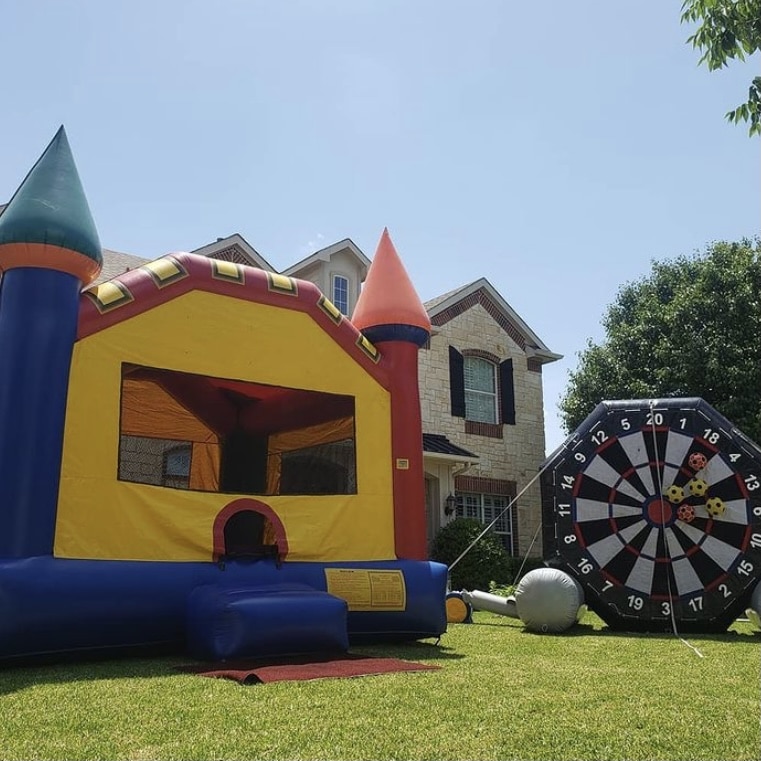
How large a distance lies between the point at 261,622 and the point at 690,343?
14644 millimetres

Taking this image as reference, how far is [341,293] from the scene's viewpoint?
16.6 meters

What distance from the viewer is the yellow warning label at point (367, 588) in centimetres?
725

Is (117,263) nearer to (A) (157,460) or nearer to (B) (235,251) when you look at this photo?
(B) (235,251)

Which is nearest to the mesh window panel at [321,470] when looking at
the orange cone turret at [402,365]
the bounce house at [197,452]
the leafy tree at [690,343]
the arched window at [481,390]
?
the bounce house at [197,452]

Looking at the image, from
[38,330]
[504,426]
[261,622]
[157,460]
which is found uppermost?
[504,426]

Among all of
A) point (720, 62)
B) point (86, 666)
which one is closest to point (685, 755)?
point (720, 62)

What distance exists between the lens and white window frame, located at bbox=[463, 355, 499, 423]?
56.6 feet

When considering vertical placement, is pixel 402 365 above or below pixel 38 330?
above

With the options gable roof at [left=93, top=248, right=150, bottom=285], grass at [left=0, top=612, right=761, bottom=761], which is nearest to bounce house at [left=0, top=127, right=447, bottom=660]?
grass at [left=0, top=612, right=761, bottom=761]

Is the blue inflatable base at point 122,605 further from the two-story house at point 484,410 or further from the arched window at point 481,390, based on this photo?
the arched window at point 481,390


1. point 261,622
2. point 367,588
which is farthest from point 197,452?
point 261,622

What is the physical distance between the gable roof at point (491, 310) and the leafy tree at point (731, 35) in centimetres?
1208

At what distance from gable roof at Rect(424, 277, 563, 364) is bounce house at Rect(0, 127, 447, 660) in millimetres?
8235

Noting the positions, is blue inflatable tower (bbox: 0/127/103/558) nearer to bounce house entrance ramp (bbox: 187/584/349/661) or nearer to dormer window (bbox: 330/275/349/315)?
bounce house entrance ramp (bbox: 187/584/349/661)
